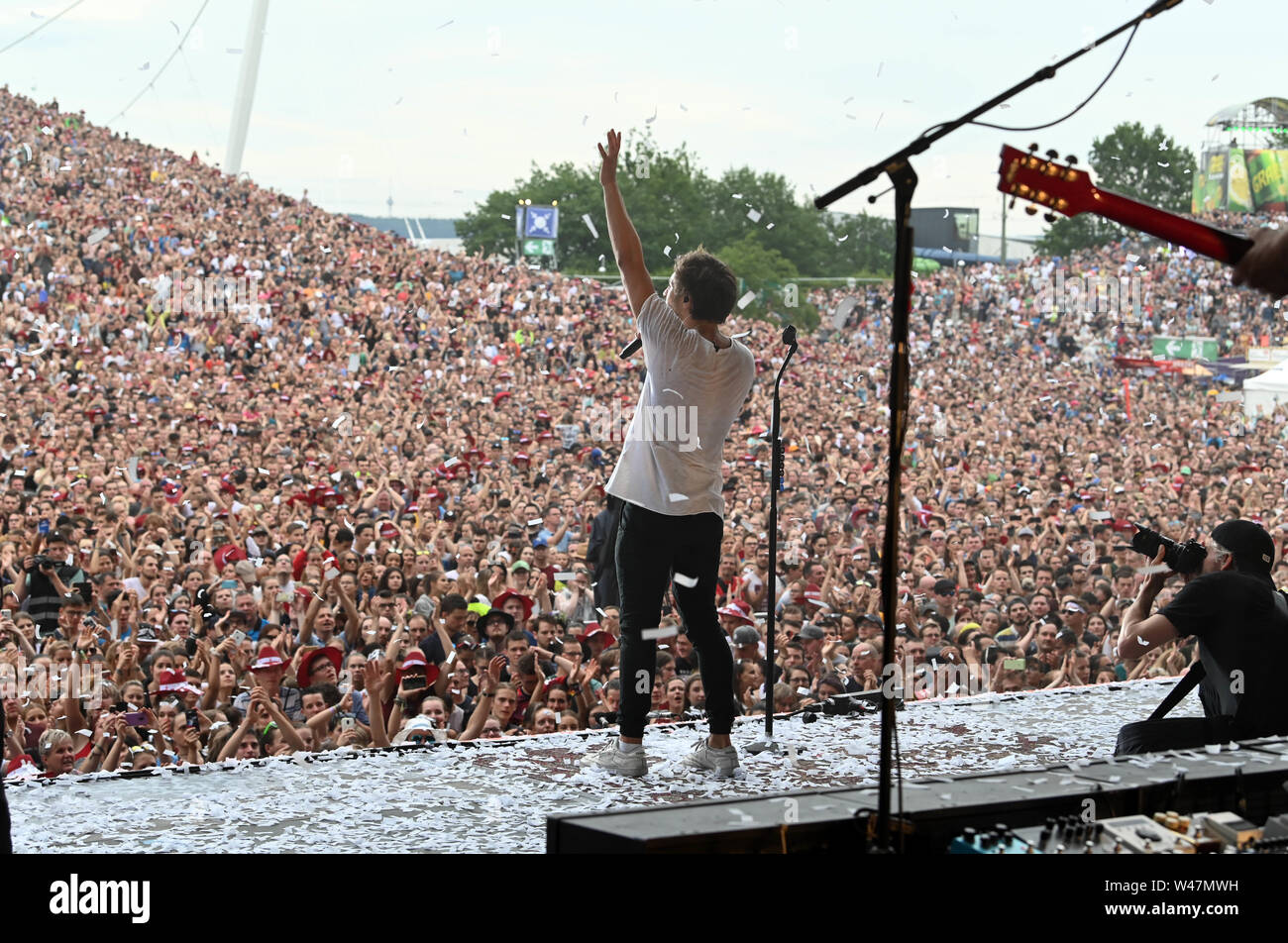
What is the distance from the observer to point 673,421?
3.10 m

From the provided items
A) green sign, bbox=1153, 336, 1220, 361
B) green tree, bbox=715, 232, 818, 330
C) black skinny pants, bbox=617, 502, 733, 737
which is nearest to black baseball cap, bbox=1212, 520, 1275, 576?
black skinny pants, bbox=617, 502, 733, 737

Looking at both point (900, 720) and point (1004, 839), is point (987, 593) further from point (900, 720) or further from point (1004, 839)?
point (1004, 839)

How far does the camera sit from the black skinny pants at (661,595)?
3146 millimetres

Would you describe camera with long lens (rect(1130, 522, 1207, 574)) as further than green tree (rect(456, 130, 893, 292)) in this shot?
No

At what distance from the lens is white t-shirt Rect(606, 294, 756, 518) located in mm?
3100

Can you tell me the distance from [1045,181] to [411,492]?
297 inches

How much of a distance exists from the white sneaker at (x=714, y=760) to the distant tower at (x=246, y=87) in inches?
1220

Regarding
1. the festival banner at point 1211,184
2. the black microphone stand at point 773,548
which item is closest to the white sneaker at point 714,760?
the black microphone stand at point 773,548

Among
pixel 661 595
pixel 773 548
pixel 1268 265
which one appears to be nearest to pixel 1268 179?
pixel 773 548

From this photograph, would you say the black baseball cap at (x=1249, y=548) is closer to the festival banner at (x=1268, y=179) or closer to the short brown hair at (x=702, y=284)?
the short brown hair at (x=702, y=284)

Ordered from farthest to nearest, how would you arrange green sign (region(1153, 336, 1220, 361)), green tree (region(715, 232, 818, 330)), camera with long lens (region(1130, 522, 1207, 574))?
green tree (region(715, 232, 818, 330)), green sign (region(1153, 336, 1220, 361)), camera with long lens (region(1130, 522, 1207, 574))

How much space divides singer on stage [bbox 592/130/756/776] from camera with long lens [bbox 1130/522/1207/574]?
1.15 metres

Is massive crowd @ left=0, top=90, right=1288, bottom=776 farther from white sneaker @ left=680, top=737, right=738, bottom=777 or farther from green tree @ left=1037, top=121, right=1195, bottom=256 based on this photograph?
green tree @ left=1037, top=121, right=1195, bottom=256

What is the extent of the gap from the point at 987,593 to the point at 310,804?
5336mm
